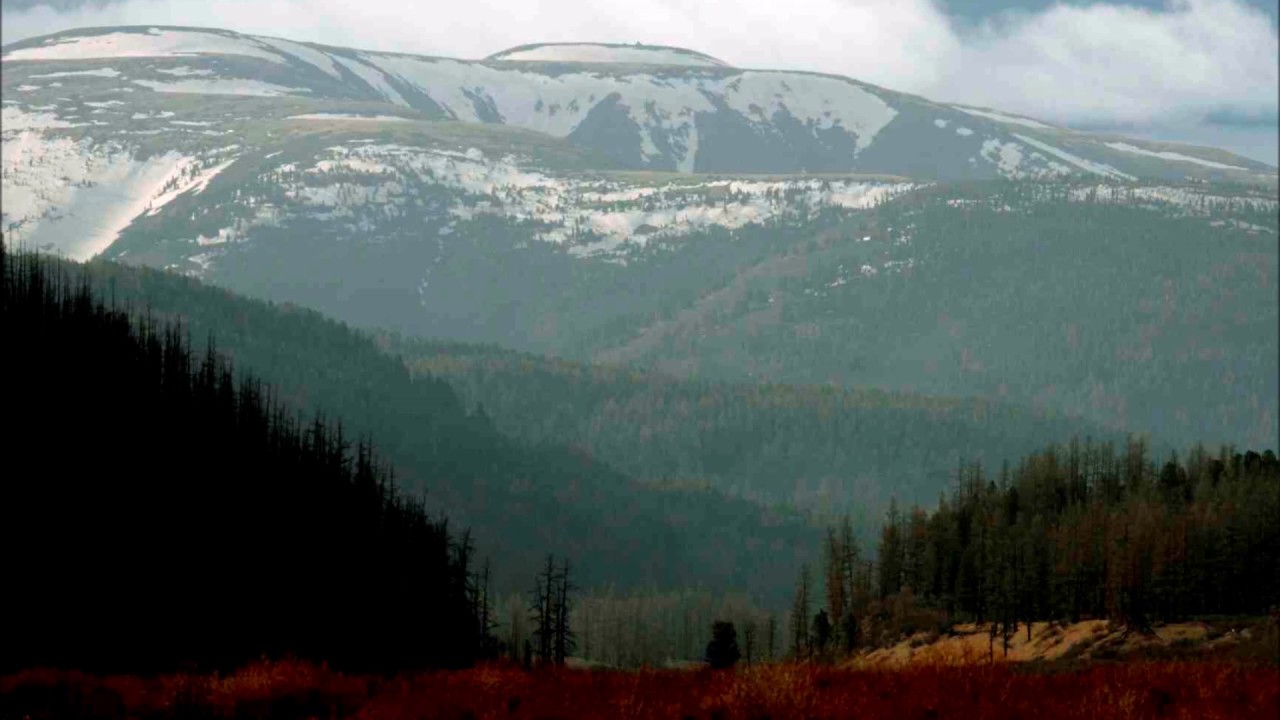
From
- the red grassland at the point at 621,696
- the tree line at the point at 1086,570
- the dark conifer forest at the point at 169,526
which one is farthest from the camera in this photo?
the tree line at the point at 1086,570

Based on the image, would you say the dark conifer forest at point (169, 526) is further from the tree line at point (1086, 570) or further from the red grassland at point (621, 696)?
the tree line at point (1086, 570)

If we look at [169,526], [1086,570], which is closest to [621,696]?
[169,526]

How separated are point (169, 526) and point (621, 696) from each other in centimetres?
5326

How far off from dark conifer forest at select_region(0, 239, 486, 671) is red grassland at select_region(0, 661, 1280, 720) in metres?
19.2

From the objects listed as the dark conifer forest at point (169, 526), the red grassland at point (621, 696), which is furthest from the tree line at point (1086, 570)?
the red grassland at point (621, 696)

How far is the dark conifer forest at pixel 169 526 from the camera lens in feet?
221

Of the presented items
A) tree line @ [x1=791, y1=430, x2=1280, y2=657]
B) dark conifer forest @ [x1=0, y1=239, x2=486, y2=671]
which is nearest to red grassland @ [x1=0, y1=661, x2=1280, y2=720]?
dark conifer forest @ [x1=0, y1=239, x2=486, y2=671]

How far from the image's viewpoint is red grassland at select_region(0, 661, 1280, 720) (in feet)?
90.0

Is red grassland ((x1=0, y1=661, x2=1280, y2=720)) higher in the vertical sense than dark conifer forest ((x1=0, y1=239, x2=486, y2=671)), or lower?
higher

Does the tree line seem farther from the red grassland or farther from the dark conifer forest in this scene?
the red grassland

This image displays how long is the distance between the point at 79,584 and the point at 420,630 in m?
27.4

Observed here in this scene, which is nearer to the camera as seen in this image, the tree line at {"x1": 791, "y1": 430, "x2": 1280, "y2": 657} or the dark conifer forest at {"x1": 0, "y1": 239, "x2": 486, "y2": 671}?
the dark conifer forest at {"x1": 0, "y1": 239, "x2": 486, "y2": 671}

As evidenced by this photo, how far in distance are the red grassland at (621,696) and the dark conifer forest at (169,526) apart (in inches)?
754

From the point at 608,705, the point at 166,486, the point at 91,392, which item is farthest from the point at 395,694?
the point at 91,392
